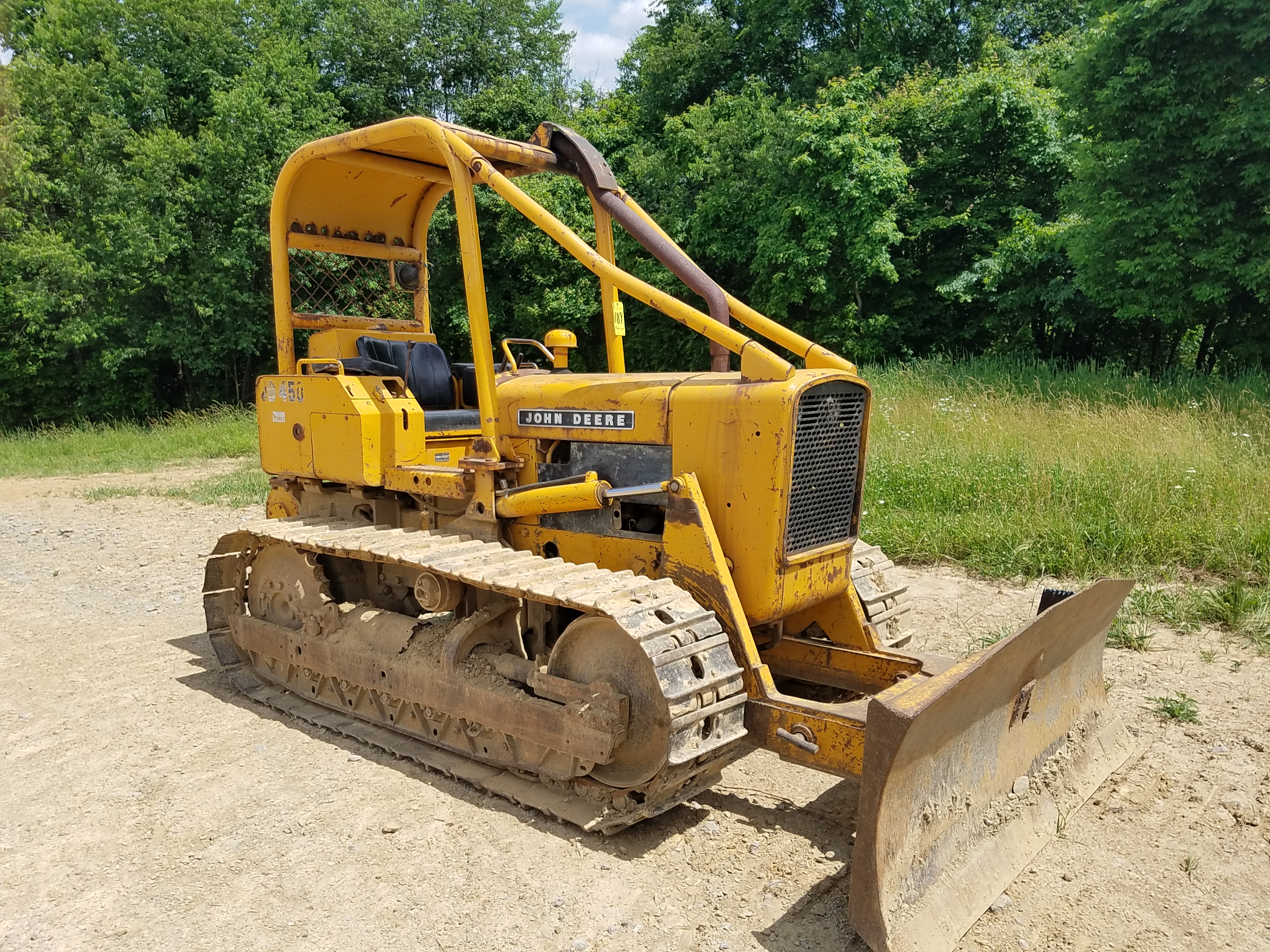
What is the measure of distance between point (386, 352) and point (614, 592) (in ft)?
9.83

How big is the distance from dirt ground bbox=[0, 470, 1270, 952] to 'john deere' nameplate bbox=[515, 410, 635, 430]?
1809mm

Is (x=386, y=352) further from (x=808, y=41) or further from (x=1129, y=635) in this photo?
(x=808, y=41)

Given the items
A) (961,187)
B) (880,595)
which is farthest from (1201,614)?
(961,187)

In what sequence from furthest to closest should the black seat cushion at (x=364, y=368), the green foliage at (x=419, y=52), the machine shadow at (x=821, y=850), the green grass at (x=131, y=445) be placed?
1. the green foliage at (x=419, y=52)
2. the green grass at (x=131, y=445)
3. the black seat cushion at (x=364, y=368)
4. the machine shadow at (x=821, y=850)

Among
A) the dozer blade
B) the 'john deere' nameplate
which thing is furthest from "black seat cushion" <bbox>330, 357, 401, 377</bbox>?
the dozer blade

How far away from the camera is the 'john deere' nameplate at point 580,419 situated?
4.43 m

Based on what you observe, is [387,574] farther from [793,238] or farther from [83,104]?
[83,104]

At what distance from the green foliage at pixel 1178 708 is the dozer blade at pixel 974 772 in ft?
2.07

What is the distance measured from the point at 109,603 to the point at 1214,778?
805cm

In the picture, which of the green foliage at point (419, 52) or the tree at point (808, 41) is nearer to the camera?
the tree at point (808, 41)

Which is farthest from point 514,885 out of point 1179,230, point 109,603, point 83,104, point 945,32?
point 83,104

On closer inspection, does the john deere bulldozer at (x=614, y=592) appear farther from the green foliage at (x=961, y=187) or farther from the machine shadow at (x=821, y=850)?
the green foliage at (x=961, y=187)

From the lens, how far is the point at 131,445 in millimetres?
19109

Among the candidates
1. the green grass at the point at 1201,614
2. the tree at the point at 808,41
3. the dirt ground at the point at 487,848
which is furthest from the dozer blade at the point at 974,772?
the tree at the point at 808,41
